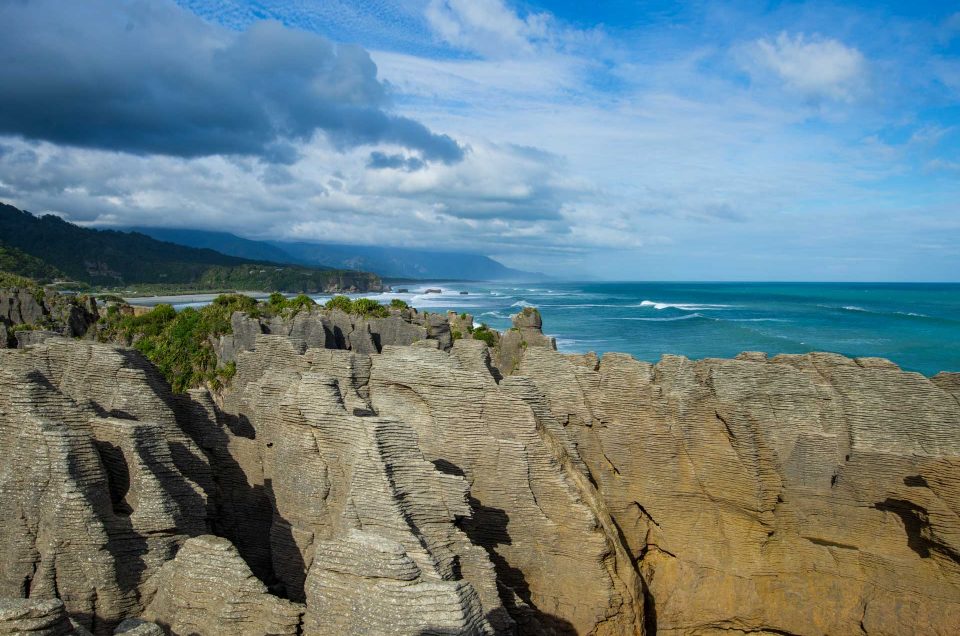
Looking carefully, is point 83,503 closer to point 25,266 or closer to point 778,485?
point 778,485

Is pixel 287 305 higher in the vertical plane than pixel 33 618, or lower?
higher

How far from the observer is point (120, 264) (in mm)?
153750

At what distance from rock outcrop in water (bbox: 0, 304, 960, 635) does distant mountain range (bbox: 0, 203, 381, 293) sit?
470 ft

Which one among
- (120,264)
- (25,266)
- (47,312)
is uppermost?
(120,264)

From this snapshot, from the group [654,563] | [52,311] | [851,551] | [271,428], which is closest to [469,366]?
[271,428]

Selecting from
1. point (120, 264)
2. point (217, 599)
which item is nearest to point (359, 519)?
point (217, 599)

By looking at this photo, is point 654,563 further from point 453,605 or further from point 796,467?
point 453,605

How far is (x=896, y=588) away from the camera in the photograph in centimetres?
1112

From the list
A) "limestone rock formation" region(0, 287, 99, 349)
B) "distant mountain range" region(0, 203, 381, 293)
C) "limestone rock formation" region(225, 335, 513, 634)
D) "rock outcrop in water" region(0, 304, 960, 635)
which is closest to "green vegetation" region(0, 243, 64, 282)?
"distant mountain range" region(0, 203, 381, 293)

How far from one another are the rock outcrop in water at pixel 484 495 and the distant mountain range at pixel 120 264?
143243 mm

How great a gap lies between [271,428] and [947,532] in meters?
12.0

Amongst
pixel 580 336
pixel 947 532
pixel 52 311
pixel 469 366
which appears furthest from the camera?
pixel 580 336

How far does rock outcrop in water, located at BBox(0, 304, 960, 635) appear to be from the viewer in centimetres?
795

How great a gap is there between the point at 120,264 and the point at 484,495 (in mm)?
170679
